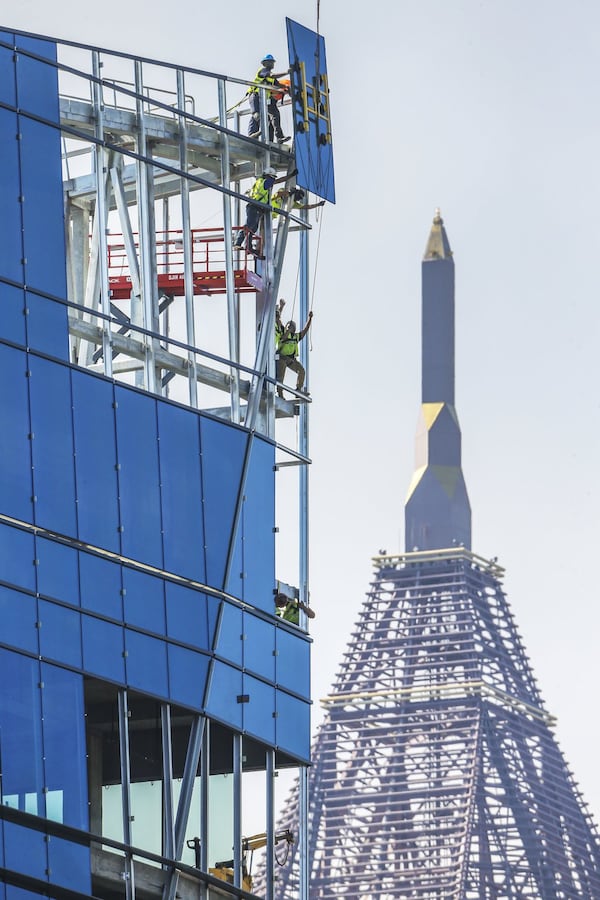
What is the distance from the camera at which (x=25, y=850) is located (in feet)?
164

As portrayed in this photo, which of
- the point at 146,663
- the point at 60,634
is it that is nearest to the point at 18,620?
the point at 60,634

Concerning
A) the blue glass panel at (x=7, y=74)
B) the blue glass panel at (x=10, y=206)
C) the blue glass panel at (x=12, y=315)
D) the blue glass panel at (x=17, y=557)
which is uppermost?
the blue glass panel at (x=7, y=74)

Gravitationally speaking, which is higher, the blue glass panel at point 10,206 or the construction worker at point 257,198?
the construction worker at point 257,198

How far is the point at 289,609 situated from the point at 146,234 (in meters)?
9.71

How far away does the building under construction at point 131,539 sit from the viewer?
168 feet

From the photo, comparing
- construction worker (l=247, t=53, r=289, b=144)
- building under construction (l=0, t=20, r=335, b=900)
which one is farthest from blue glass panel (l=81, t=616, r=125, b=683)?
construction worker (l=247, t=53, r=289, b=144)

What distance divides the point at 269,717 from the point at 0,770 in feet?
29.3

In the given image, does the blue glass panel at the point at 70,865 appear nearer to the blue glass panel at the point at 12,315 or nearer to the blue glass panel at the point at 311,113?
the blue glass panel at the point at 12,315

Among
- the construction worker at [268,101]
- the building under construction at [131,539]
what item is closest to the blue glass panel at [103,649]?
the building under construction at [131,539]

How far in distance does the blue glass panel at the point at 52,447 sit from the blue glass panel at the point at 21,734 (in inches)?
132

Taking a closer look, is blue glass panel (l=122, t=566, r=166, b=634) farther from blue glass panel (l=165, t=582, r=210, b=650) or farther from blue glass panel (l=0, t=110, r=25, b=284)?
blue glass panel (l=0, t=110, r=25, b=284)

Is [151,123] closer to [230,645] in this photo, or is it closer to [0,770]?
[230,645]

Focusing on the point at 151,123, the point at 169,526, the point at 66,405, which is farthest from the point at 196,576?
the point at 151,123

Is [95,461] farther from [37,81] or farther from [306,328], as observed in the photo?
[306,328]
